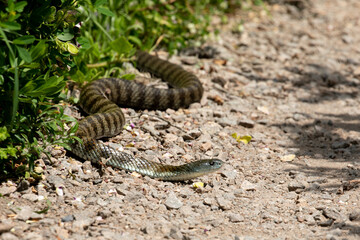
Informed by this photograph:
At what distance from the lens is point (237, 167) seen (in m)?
6.71

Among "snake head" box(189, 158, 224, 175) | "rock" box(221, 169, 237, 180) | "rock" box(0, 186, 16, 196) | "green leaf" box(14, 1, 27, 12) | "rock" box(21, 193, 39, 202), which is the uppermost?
"green leaf" box(14, 1, 27, 12)

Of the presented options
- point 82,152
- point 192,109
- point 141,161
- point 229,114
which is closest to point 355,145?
point 229,114

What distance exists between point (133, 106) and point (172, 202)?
118 inches

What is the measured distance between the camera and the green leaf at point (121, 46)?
842cm

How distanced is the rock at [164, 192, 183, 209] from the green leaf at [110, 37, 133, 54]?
353cm

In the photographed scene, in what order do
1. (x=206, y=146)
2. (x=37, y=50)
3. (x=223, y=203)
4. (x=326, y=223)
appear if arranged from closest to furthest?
(x=37, y=50) → (x=326, y=223) → (x=223, y=203) → (x=206, y=146)

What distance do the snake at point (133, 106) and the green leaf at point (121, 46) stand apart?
503mm

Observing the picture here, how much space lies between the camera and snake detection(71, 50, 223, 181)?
6.17 metres

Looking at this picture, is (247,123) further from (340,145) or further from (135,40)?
(135,40)

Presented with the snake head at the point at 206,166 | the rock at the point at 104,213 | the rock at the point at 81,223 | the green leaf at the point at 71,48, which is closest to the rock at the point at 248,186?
the snake head at the point at 206,166

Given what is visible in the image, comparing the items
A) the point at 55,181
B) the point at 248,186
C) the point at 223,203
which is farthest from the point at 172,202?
the point at 55,181

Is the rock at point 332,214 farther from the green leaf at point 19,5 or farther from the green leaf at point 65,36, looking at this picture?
the green leaf at point 19,5

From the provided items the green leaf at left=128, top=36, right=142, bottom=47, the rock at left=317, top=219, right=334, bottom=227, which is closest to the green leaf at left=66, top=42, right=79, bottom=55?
the rock at left=317, top=219, right=334, bottom=227

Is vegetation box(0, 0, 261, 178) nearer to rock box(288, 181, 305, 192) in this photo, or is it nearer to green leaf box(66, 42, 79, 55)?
green leaf box(66, 42, 79, 55)
